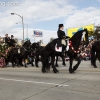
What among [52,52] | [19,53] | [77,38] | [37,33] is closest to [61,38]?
[77,38]

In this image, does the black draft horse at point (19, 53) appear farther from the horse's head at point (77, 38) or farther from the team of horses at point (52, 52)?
the horse's head at point (77, 38)

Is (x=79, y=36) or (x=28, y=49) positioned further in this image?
(x=28, y=49)

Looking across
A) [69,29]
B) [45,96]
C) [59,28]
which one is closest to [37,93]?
[45,96]

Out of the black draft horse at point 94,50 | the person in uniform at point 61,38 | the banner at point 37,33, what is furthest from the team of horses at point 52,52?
the banner at point 37,33

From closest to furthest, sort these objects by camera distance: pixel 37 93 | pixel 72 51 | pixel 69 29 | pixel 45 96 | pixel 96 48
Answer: pixel 45 96 → pixel 37 93 → pixel 72 51 → pixel 96 48 → pixel 69 29

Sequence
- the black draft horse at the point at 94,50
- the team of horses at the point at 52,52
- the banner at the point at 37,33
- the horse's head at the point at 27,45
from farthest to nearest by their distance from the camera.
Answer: the banner at the point at 37,33 < the horse's head at the point at 27,45 < the black draft horse at the point at 94,50 < the team of horses at the point at 52,52

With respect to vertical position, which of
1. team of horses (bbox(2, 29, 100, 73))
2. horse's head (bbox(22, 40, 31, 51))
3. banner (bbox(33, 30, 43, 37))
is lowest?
team of horses (bbox(2, 29, 100, 73))

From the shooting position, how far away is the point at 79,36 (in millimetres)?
11602

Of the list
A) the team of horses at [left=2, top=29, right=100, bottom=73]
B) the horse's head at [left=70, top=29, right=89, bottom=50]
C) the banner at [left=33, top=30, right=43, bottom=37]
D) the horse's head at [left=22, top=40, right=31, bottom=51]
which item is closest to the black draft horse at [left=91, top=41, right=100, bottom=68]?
the team of horses at [left=2, top=29, right=100, bottom=73]

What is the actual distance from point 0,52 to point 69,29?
1629 inches

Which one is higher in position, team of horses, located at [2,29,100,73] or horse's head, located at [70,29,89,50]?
horse's head, located at [70,29,89,50]

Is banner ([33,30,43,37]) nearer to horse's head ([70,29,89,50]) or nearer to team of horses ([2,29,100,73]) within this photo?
team of horses ([2,29,100,73])

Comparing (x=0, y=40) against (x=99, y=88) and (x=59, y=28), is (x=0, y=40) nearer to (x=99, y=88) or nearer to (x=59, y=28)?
(x=59, y=28)

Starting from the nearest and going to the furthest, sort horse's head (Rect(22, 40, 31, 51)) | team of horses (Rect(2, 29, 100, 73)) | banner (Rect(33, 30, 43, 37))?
team of horses (Rect(2, 29, 100, 73)), horse's head (Rect(22, 40, 31, 51)), banner (Rect(33, 30, 43, 37))
